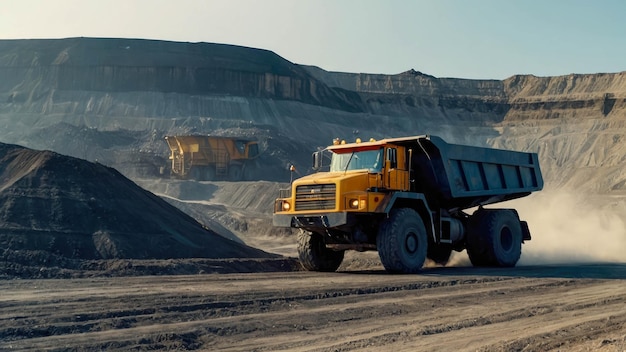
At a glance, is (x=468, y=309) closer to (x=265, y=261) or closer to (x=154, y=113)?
(x=265, y=261)

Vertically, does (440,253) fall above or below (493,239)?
below

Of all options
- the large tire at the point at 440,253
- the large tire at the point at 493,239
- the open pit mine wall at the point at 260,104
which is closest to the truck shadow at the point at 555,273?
the large tire at the point at 493,239

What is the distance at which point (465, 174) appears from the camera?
1642cm

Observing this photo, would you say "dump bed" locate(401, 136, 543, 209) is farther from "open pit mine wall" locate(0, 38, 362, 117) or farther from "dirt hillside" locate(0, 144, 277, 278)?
"open pit mine wall" locate(0, 38, 362, 117)

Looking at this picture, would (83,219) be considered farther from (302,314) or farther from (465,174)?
(302,314)

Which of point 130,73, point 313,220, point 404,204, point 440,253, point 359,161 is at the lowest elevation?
point 440,253

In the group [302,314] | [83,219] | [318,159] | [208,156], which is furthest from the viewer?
[208,156]

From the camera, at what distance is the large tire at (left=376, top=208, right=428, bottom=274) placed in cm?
1432

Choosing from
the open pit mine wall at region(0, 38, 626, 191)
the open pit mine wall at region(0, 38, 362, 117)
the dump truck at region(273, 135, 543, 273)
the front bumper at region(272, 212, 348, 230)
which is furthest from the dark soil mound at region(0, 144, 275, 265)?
the open pit mine wall at region(0, 38, 362, 117)

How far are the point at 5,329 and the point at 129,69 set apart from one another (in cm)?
8371

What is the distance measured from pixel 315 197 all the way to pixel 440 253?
195 inches

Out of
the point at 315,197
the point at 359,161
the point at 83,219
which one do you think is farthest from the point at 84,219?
the point at 359,161

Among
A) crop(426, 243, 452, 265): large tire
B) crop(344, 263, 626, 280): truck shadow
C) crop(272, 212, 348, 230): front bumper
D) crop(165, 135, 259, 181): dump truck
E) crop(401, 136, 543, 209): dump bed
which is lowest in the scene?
crop(344, 263, 626, 280): truck shadow

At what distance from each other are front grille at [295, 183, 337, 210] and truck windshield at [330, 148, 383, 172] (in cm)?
92
